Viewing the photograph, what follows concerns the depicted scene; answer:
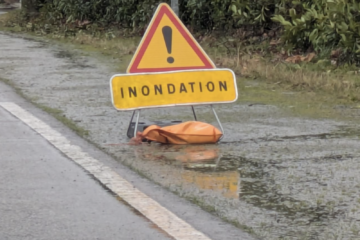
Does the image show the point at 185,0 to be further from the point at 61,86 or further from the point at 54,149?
the point at 54,149

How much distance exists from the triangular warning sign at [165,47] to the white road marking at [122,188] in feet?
3.51

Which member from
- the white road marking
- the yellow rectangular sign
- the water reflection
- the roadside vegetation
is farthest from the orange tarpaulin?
the roadside vegetation

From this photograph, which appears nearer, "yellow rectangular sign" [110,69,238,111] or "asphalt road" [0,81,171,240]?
"asphalt road" [0,81,171,240]

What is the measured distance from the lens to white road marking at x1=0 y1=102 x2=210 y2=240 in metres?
5.23

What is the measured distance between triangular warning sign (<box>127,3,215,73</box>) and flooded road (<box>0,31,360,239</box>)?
755 millimetres

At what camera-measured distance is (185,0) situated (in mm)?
19953

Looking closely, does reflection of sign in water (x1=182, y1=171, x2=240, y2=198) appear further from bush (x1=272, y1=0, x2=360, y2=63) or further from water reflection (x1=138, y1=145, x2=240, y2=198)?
bush (x1=272, y1=0, x2=360, y2=63)

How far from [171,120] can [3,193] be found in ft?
10.7

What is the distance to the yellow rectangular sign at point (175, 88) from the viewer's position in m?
8.18

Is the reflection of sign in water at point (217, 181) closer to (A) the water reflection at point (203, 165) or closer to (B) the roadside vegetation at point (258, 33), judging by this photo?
(A) the water reflection at point (203, 165)

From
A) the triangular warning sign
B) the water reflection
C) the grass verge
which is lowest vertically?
the grass verge

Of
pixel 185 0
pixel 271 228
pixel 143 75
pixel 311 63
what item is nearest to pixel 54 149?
pixel 143 75

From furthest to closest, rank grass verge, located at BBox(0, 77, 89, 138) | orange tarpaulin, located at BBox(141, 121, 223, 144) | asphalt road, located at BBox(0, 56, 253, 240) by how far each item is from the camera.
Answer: grass verge, located at BBox(0, 77, 89, 138) → orange tarpaulin, located at BBox(141, 121, 223, 144) → asphalt road, located at BBox(0, 56, 253, 240)

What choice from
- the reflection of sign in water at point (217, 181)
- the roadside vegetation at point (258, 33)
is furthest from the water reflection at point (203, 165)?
the roadside vegetation at point (258, 33)
